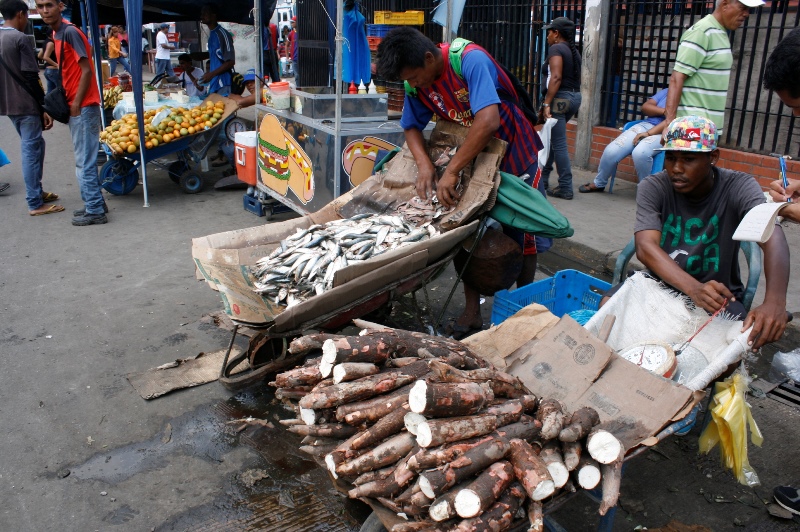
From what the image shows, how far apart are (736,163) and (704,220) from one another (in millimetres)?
4574

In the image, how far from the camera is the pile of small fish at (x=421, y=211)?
4.46 metres

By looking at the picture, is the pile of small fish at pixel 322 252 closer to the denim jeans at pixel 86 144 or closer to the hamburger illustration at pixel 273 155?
the hamburger illustration at pixel 273 155

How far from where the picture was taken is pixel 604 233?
6.70 m

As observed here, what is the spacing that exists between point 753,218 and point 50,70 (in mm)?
7523

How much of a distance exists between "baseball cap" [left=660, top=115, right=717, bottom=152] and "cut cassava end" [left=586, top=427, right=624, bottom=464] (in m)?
1.60

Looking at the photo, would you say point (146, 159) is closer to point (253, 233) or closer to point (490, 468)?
point (253, 233)

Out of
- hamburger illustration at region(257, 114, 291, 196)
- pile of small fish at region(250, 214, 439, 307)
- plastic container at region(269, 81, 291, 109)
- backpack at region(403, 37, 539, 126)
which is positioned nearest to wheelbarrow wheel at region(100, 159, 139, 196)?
hamburger illustration at region(257, 114, 291, 196)

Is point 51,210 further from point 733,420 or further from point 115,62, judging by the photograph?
point 115,62

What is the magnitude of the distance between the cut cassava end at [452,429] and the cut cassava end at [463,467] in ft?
0.22

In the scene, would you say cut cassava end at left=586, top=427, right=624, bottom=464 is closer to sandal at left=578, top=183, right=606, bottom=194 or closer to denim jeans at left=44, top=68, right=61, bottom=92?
sandal at left=578, top=183, right=606, bottom=194

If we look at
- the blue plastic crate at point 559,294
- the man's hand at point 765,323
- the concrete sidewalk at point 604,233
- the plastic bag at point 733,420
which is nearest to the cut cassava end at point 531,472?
the plastic bag at point 733,420

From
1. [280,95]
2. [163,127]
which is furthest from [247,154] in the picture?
[163,127]

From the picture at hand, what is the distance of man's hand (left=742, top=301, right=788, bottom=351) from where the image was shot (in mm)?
2867

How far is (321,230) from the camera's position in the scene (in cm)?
446
